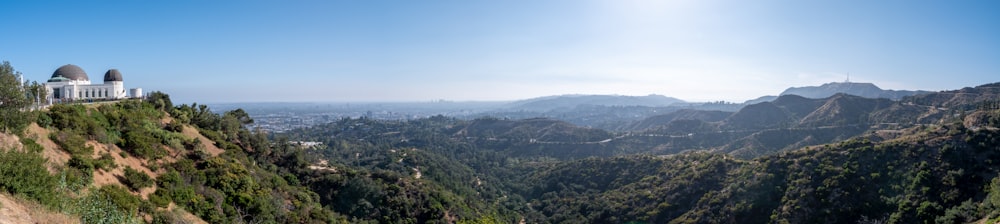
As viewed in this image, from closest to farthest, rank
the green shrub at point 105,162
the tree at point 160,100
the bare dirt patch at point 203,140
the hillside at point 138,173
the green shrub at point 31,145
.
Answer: the hillside at point 138,173, the green shrub at point 31,145, the green shrub at point 105,162, the bare dirt patch at point 203,140, the tree at point 160,100

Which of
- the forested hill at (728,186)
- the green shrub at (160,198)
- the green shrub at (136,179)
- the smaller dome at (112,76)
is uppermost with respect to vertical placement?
the smaller dome at (112,76)

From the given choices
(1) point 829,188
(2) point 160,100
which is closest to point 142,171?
(2) point 160,100

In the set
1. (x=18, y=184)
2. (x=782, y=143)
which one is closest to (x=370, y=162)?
(x=18, y=184)

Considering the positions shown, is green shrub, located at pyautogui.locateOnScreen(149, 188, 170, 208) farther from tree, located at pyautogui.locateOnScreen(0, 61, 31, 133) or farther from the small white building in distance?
the small white building in distance

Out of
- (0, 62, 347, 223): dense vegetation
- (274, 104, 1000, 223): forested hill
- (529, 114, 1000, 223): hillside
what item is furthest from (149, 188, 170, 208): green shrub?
(529, 114, 1000, 223): hillside

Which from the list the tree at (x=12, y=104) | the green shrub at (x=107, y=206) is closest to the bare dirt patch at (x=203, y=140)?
the tree at (x=12, y=104)

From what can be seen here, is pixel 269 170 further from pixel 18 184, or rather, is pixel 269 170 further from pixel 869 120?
pixel 869 120

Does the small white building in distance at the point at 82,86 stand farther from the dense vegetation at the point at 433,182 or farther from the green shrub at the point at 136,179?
the green shrub at the point at 136,179
